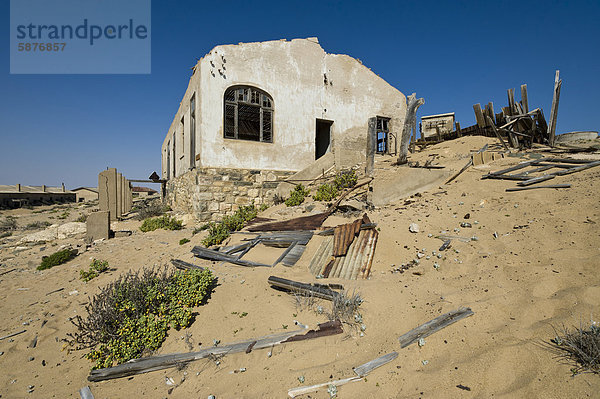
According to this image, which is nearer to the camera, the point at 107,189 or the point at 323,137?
the point at 107,189

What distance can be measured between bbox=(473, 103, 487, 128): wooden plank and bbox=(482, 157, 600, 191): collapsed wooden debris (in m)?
6.05

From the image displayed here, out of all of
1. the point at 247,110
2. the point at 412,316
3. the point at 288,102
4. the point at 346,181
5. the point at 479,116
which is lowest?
the point at 412,316

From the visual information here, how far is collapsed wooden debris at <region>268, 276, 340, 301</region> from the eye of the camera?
3.49m

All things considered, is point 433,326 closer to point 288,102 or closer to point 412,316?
point 412,316

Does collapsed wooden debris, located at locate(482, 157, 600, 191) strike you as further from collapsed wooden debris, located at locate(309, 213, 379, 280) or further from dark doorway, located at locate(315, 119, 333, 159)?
dark doorway, located at locate(315, 119, 333, 159)

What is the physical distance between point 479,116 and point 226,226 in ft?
41.4

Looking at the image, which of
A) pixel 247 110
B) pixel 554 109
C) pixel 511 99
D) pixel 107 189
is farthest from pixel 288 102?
pixel 554 109

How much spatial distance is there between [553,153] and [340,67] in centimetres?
889

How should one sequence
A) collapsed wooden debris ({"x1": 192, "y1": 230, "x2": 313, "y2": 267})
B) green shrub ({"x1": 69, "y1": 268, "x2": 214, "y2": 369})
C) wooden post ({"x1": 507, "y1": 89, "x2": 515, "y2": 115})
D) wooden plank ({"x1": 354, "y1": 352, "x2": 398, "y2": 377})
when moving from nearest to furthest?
wooden plank ({"x1": 354, "y1": 352, "x2": 398, "y2": 377})
green shrub ({"x1": 69, "y1": 268, "x2": 214, "y2": 369})
collapsed wooden debris ({"x1": 192, "y1": 230, "x2": 313, "y2": 267})
wooden post ({"x1": 507, "y1": 89, "x2": 515, "y2": 115})

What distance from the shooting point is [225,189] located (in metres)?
9.49

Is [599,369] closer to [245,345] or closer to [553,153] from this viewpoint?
[245,345]

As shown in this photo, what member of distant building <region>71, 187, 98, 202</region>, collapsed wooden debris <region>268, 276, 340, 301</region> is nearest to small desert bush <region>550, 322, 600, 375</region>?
collapsed wooden debris <region>268, 276, 340, 301</region>

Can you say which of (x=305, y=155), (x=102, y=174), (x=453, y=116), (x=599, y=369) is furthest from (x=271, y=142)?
(x=453, y=116)

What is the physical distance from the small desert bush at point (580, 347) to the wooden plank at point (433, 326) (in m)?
0.72
